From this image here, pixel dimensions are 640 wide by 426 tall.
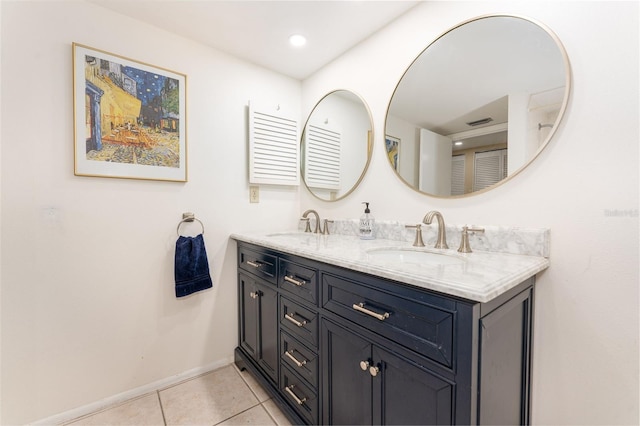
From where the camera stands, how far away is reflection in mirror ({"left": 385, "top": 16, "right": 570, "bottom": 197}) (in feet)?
3.41

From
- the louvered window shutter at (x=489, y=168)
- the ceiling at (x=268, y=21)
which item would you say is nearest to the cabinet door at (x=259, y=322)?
the louvered window shutter at (x=489, y=168)

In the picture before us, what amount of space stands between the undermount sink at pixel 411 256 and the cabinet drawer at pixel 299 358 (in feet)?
1.81

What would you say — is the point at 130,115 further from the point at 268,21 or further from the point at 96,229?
the point at 268,21

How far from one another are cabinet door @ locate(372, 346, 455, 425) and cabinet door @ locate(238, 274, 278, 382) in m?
0.70

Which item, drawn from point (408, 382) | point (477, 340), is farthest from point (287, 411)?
point (477, 340)

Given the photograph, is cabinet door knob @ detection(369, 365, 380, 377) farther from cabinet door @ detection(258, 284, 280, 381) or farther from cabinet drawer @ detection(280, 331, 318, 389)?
cabinet door @ detection(258, 284, 280, 381)

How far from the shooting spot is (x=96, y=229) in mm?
1454

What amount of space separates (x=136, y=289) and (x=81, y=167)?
0.74m

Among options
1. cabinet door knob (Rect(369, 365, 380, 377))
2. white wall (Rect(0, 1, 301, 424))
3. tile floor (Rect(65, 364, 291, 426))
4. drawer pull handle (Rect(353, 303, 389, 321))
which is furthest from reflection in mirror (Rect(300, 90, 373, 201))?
tile floor (Rect(65, 364, 291, 426))

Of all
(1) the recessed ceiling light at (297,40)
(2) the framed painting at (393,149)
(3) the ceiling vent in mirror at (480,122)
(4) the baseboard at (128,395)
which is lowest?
(4) the baseboard at (128,395)

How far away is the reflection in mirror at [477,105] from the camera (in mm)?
1040

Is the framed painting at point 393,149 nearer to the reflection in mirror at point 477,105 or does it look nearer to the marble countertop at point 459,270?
the reflection in mirror at point 477,105

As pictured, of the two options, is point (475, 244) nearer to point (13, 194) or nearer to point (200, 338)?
point (200, 338)

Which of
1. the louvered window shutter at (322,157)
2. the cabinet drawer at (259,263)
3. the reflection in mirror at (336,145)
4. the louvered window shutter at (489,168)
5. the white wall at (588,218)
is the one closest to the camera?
the white wall at (588,218)
